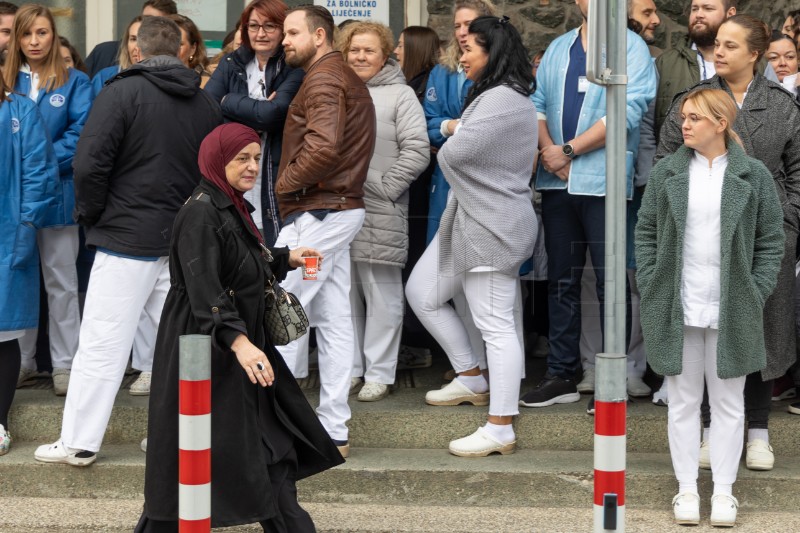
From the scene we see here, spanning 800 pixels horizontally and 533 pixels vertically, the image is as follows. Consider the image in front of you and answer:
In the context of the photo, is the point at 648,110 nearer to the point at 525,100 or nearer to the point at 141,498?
the point at 525,100

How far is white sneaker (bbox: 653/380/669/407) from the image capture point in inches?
268

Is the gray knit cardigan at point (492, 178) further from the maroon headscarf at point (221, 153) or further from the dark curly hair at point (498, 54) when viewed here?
the maroon headscarf at point (221, 153)

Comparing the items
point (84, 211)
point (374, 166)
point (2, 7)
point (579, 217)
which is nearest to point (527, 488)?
point (579, 217)

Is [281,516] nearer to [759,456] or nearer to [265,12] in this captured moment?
[759,456]

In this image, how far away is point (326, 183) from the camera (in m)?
6.47

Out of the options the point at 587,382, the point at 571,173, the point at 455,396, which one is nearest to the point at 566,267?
the point at 571,173

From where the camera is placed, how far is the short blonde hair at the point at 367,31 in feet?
23.6

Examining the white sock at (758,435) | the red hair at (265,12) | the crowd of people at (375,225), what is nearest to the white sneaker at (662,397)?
the crowd of people at (375,225)

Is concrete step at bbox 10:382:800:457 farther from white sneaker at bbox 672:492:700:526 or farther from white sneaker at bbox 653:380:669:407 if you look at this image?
white sneaker at bbox 672:492:700:526

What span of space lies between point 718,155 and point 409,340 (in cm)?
263

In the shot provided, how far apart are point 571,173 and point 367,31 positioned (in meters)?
1.39

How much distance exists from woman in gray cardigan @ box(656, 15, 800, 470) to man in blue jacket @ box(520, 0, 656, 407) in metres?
0.47

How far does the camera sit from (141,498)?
6.38 m

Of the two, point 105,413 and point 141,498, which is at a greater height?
point 105,413
